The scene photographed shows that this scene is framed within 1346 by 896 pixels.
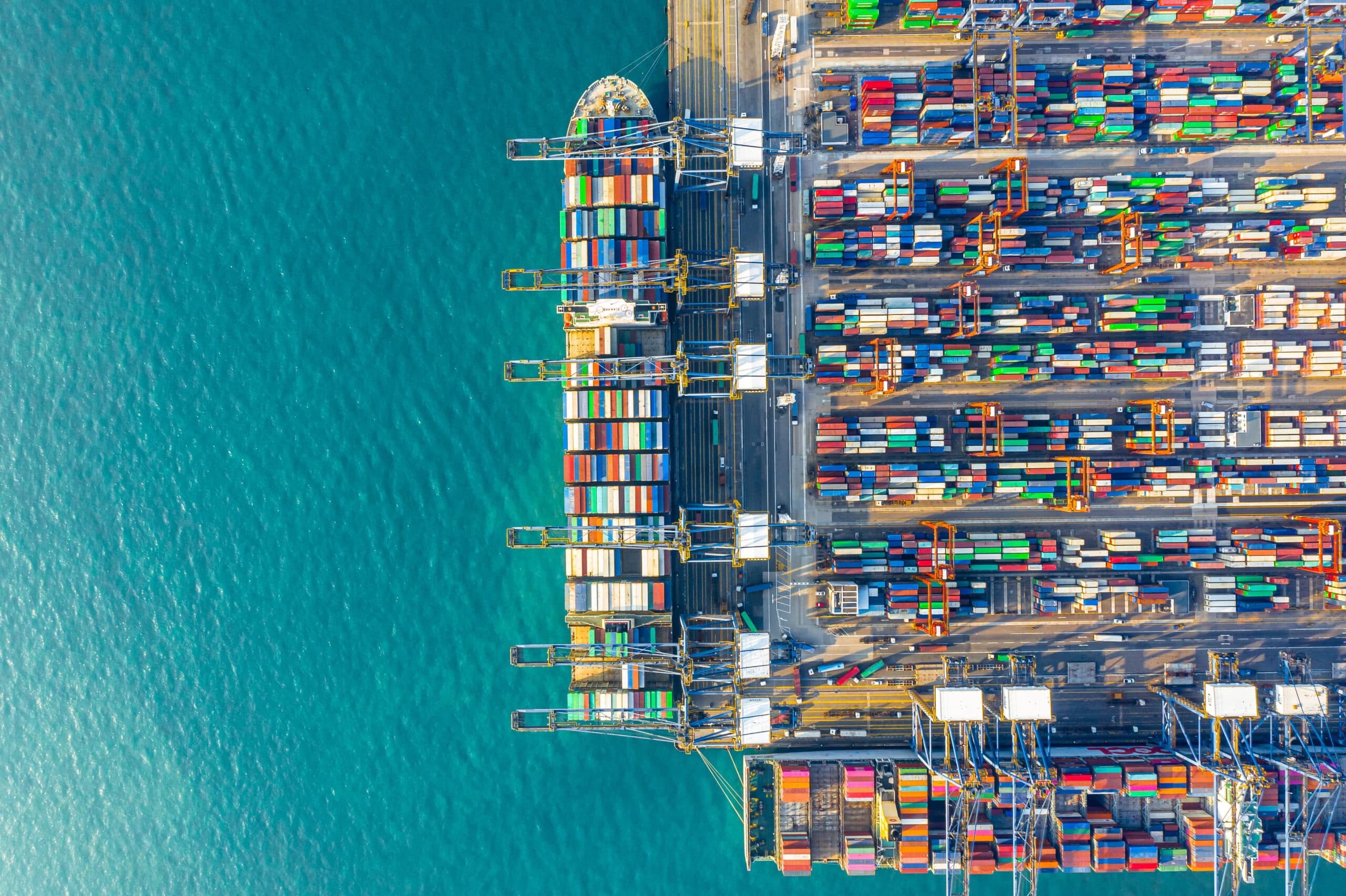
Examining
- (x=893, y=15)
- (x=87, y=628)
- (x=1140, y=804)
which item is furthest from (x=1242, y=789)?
(x=87, y=628)

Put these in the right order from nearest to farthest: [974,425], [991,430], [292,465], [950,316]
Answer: [950,316] < [991,430] < [974,425] < [292,465]

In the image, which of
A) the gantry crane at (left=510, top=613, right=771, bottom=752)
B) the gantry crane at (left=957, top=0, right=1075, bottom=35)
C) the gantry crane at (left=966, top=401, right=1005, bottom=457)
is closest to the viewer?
the gantry crane at (left=510, top=613, right=771, bottom=752)

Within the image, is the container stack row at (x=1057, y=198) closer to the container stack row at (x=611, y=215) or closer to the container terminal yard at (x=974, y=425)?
the container terminal yard at (x=974, y=425)

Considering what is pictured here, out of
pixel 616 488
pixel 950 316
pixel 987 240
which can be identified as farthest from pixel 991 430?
pixel 616 488

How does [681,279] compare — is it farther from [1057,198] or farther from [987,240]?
[1057,198]

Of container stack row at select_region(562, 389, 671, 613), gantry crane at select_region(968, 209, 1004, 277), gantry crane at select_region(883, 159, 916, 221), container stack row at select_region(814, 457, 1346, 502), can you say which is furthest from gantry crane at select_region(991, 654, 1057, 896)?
gantry crane at select_region(883, 159, 916, 221)

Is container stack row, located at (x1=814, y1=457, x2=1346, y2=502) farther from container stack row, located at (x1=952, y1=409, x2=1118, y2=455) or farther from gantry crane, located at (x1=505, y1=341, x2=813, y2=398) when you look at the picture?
gantry crane, located at (x1=505, y1=341, x2=813, y2=398)
